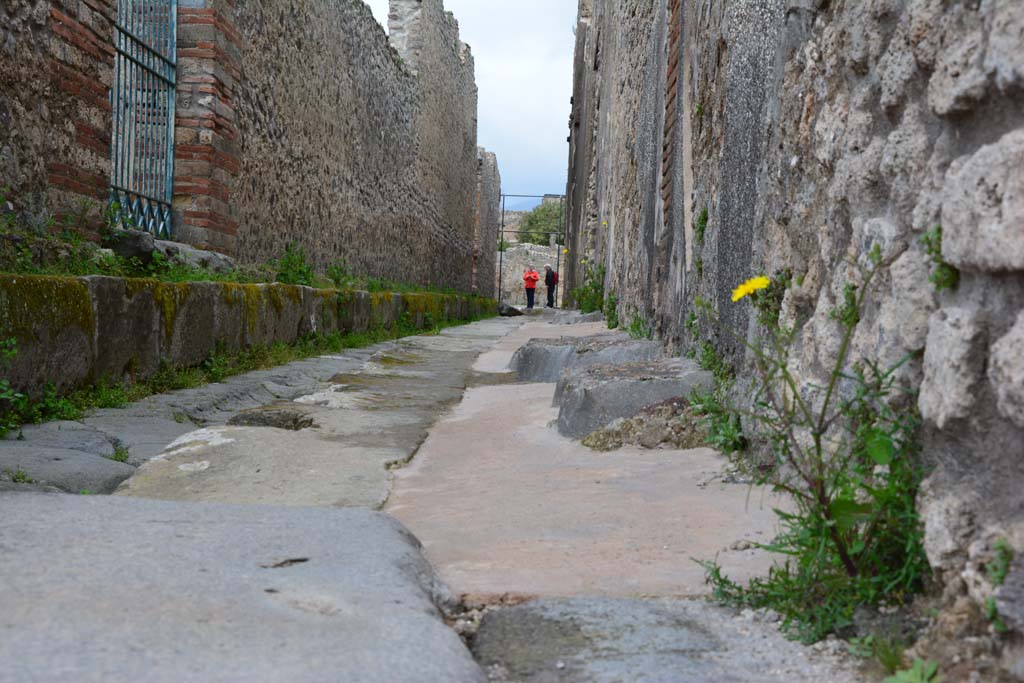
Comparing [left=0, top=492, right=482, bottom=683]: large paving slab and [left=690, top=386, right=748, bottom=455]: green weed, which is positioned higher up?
[left=690, top=386, right=748, bottom=455]: green weed

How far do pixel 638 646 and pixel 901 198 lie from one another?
0.74 m

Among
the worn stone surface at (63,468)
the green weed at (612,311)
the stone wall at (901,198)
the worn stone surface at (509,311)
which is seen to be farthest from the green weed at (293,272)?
the worn stone surface at (509,311)

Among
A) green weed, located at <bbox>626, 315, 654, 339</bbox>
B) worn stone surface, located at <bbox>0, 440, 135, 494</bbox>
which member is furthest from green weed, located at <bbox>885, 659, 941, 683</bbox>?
green weed, located at <bbox>626, 315, 654, 339</bbox>

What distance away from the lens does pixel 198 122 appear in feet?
21.3

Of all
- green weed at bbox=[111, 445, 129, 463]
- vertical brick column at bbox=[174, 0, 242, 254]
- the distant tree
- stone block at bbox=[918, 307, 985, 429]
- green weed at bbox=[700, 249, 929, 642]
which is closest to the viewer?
stone block at bbox=[918, 307, 985, 429]

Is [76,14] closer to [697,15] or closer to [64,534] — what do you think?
[697,15]

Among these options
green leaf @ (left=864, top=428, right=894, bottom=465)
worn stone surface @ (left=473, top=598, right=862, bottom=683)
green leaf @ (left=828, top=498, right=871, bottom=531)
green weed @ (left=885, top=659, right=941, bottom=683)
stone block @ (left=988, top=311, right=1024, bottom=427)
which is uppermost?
stone block @ (left=988, top=311, right=1024, bottom=427)

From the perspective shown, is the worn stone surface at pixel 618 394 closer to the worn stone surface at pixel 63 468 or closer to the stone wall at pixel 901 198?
the stone wall at pixel 901 198

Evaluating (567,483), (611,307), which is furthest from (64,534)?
(611,307)

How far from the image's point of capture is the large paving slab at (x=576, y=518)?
1515 mm

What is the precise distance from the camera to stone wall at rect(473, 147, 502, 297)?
21.9m

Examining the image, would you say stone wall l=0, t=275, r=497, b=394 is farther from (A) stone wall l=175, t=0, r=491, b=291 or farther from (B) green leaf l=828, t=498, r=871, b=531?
(B) green leaf l=828, t=498, r=871, b=531

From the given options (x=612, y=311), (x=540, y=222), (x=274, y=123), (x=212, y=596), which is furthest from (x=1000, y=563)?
(x=540, y=222)

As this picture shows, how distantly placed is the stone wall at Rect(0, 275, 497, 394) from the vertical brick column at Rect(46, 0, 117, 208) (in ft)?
2.88
